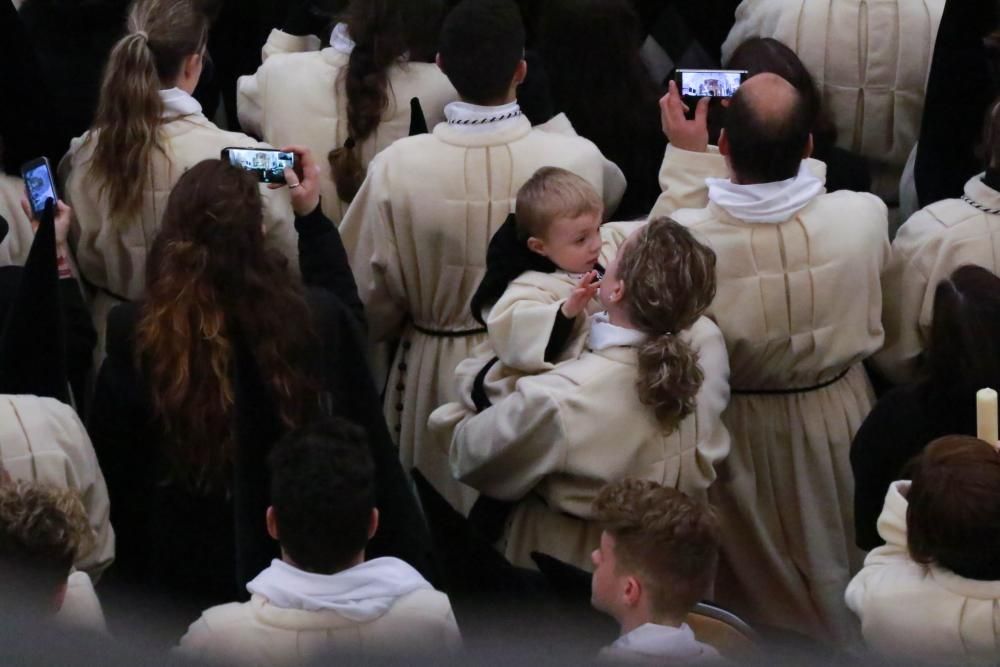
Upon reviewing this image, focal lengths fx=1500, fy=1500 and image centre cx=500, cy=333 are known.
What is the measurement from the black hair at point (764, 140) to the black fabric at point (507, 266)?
0.46 meters

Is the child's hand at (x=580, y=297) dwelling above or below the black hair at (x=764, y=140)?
below

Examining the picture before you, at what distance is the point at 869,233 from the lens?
3.26 meters

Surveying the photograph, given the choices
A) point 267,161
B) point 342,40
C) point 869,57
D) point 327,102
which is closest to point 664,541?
point 267,161

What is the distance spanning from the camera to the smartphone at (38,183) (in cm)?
345

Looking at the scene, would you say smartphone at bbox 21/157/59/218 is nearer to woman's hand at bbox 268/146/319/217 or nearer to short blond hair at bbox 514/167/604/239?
woman's hand at bbox 268/146/319/217

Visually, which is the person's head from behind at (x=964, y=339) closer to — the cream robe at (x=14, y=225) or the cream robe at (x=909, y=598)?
the cream robe at (x=909, y=598)

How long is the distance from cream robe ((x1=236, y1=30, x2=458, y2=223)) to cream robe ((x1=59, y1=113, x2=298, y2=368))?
0.48 meters

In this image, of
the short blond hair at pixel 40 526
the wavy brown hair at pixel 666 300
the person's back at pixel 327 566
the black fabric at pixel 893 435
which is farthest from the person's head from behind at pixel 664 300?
the short blond hair at pixel 40 526

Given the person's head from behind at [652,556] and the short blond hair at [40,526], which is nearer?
the short blond hair at [40,526]

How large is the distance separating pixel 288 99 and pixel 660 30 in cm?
139

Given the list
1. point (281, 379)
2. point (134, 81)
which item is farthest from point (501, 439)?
point (134, 81)

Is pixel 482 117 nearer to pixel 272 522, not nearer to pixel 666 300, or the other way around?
pixel 666 300

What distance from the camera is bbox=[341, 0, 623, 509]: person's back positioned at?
3609 mm

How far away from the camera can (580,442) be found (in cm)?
287
